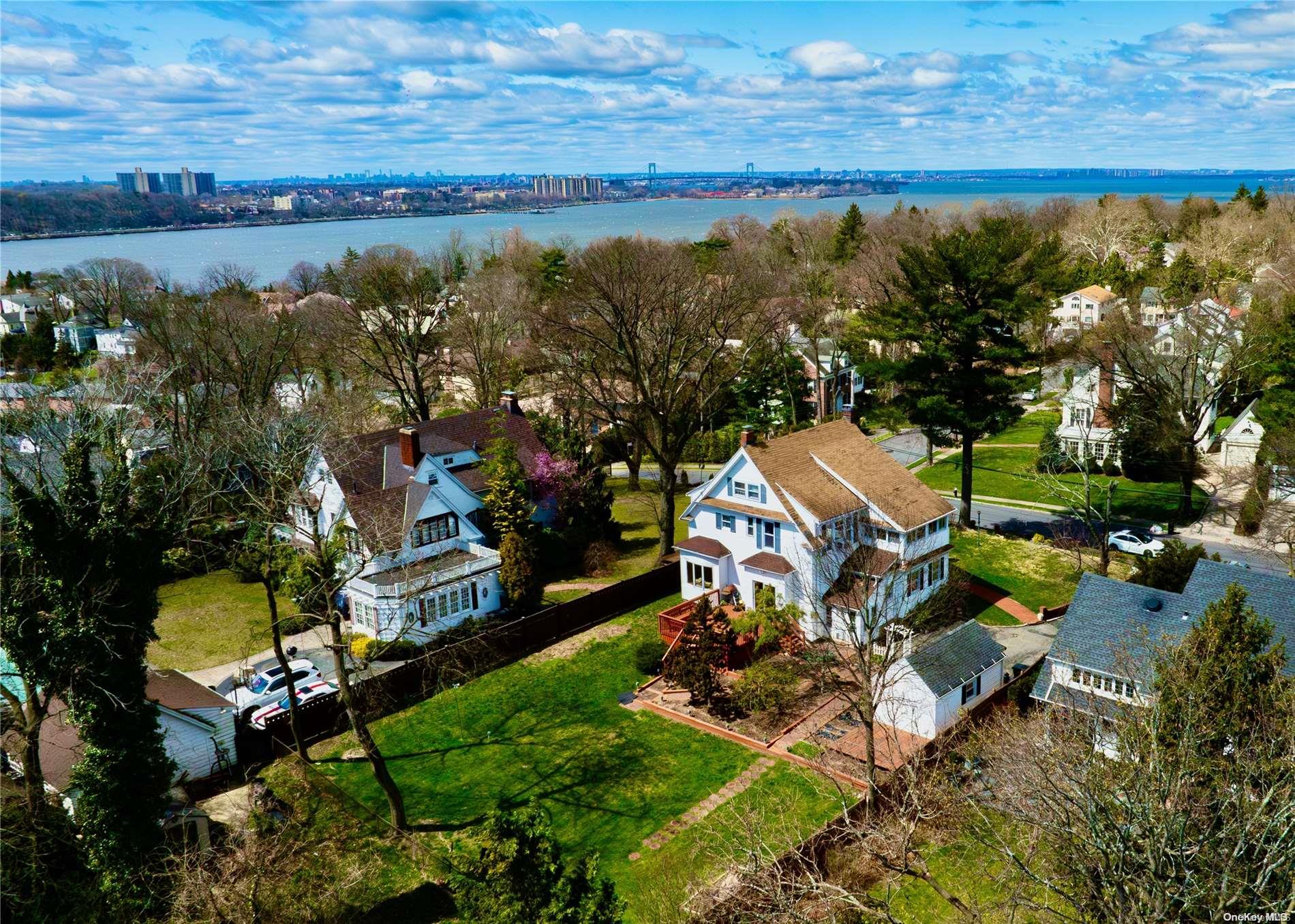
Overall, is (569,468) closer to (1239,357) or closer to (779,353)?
(779,353)

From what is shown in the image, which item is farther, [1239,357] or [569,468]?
[1239,357]

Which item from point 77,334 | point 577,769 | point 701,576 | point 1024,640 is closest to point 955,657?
point 1024,640

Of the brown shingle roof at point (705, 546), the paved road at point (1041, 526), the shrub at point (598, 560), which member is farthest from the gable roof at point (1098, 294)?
the brown shingle roof at point (705, 546)

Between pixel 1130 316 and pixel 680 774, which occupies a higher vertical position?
pixel 1130 316

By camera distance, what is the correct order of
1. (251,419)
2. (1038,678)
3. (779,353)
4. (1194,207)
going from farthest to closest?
(1194,207) < (779,353) < (251,419) < (1038,678)

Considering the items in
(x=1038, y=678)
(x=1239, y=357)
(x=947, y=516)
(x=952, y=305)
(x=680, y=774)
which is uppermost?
(x=952, y=305)

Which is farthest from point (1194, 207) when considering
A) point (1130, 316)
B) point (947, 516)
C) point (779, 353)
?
point (947, 516)

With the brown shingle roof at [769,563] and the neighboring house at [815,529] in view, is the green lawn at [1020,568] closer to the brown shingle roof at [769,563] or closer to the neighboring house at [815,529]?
the neighboring house at [815,529]
